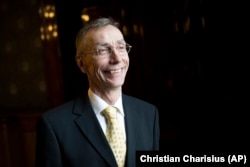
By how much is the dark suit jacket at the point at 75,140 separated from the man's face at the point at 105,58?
0.38ft

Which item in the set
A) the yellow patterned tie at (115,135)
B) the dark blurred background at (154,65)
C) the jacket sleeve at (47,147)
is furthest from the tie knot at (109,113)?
the dark blurred background at (154,65)

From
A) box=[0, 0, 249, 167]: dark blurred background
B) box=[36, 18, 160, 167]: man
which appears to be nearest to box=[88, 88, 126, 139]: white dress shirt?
box=[36, 18, 160, 167]: man

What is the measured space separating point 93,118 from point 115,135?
0.31 feet

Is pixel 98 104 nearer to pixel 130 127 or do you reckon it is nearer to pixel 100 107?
pixel 100 107

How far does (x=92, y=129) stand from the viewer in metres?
1.19

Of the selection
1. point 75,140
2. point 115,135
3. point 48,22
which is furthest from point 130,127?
point 48,22

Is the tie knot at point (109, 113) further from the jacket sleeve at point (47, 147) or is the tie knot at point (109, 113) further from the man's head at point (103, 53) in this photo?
the jacket sleeve at point (47, 147)

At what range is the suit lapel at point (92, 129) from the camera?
1.16 m

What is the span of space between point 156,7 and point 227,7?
0.70 m

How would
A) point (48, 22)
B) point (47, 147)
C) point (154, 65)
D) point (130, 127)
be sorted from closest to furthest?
point (47, 147) → point (130, 127) → point (48, 22) → point (154, 65)

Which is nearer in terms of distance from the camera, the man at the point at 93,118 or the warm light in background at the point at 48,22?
the man at the point at 93,118

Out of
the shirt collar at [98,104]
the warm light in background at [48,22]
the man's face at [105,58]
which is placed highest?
the warm light in background at [48,22]

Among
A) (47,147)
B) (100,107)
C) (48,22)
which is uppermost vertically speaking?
(48,22)

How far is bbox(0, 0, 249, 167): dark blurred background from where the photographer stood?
3.47m
